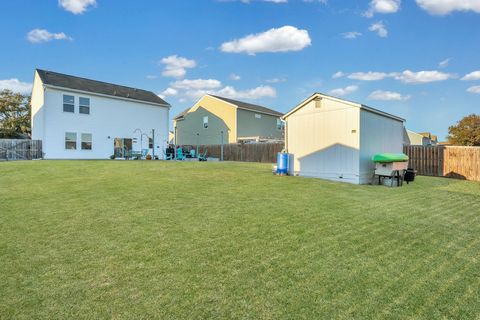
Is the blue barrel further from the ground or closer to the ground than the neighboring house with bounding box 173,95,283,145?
Answer: closer to the ground

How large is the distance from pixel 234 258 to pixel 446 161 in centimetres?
1660

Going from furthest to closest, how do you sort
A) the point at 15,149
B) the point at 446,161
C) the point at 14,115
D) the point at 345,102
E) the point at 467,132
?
the point at 14,115 < the point at 467,132 < the point at 15,149 < the point at 446,161 < the point at 345,102

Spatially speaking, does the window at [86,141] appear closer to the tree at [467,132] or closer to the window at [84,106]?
the window at [84,106]

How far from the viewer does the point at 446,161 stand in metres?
15.4

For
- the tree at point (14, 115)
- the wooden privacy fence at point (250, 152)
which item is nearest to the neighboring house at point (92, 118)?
the wooden privacy fence at point (250, 152)

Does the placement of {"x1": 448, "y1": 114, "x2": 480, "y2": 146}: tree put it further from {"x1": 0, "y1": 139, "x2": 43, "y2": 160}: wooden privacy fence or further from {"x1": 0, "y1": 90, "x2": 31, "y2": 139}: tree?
{"x1": 0, "y1": 90, "x2": 31, "y2": 139}: tree

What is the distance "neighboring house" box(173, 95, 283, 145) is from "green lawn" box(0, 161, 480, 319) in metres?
21.3

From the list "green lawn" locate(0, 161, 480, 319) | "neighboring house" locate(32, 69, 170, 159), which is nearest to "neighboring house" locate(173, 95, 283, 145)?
"neighboring house" locate(32, 69, 170, 159)

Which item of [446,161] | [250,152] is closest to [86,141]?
A: [250,152]

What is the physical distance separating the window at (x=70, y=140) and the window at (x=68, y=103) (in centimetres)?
184

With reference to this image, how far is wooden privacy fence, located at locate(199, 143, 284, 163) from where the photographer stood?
23.0m

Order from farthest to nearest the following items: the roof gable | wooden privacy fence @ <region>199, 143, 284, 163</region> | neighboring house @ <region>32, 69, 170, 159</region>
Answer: wooden privacy fence @ <region>199, 143, 284, 163</region>
neighboring house @ <region>32, 69, 170, 159</region>
the roof gable

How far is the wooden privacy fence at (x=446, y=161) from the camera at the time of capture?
1454cm

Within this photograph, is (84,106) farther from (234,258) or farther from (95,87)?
(234,258)
